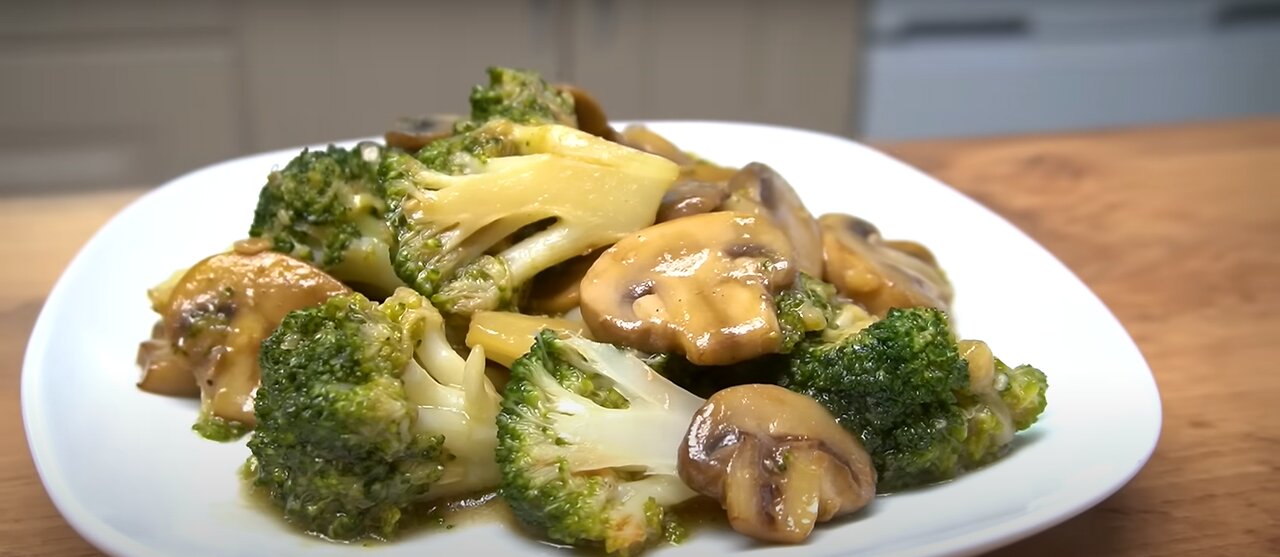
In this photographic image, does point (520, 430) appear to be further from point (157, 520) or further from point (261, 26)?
point (261, 26)

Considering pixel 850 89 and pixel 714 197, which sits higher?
pixel 714 197

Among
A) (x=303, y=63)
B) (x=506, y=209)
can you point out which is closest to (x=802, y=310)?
(x=506, y=209)

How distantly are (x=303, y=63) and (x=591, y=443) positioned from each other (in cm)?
266

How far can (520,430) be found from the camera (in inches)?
47.5

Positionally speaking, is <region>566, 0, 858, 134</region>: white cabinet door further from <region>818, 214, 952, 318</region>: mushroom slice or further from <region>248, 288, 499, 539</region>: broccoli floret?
<region>248, 288, 499, 539</region>: broccoli floret

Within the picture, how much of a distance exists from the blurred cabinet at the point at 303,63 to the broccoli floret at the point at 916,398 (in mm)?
2473

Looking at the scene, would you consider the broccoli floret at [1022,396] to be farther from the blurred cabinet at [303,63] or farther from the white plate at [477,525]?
the blurred cabinet at [303,63]

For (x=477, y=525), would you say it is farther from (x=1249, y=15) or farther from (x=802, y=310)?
(x=1249, y=15)

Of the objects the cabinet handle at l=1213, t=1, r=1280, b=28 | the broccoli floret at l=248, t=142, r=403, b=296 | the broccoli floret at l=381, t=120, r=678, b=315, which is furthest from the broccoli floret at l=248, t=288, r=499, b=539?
the cabinet handle at l=1213, t=1, r=1280, b=28

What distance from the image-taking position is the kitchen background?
138 inches

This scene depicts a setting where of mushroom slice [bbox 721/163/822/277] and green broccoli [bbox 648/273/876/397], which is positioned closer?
green broccoli [bbox 648/273/876/397]

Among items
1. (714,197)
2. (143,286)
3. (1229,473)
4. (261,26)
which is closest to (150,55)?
(261,26)

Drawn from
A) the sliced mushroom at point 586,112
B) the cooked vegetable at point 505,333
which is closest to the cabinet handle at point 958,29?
the sliced mushroom at point 586,112

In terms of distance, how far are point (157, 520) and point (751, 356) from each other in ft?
2.10
